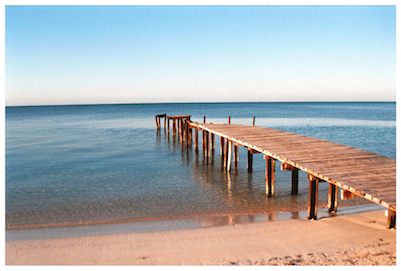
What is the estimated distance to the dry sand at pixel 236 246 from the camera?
5824 mm

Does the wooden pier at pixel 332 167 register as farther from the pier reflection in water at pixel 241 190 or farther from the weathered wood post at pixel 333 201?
the pier reflection in water at pixel 241 190

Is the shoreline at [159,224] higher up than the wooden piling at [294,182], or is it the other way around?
the wooden piling at [294,182]

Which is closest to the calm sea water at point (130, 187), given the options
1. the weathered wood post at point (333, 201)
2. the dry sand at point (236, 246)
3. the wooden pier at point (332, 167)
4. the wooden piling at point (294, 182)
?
the wooden piling at point (294, 182)

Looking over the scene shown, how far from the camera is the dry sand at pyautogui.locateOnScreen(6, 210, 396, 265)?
5.82 meters

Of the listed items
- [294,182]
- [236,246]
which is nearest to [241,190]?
[294,182]

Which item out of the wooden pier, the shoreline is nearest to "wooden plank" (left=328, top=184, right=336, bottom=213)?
the wooden pier

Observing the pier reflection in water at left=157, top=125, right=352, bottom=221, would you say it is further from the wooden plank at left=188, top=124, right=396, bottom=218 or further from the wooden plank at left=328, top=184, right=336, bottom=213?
the wooden plank at left=188, top=124, right=396, bottom=218

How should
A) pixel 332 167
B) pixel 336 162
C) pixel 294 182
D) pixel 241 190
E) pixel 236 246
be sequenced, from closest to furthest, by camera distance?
pixel 236 246
pixel 332 167
pixel 336 162
pixel 294 182
pixel 241 190

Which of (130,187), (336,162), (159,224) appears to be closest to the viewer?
(336,162)

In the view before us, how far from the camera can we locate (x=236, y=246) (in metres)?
6.47

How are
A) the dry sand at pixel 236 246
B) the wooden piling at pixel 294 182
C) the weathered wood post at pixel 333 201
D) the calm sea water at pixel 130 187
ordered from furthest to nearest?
1. the wooden piling at pixel 294 182
2. the calm sea water at pixel 130 187
3. the weathered wood post at pixel 333 201
4. the dry sand at pixel 236 246

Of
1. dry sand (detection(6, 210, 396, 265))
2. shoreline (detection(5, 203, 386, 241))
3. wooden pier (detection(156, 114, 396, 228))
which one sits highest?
wooden pier (detection(156, 114, 396, 228))

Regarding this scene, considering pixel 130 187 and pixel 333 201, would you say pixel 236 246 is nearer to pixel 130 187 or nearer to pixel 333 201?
pixel 333 201

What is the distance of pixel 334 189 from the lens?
8422 millimetres
